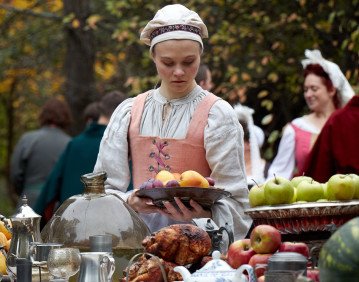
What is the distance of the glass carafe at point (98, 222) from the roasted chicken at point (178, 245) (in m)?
0.37

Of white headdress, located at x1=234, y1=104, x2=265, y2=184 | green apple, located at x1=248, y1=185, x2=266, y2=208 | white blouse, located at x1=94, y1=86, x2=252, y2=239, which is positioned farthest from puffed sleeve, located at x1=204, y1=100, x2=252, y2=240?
white headdress, located at x1=234, y1=104, x2=265, y2=184

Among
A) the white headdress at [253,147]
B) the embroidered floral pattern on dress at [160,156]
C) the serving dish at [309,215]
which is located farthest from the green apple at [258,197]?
the white headdress at [253,147]

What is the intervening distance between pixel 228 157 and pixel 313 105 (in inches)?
161

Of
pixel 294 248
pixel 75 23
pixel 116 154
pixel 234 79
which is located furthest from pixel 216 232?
pixel 75 23

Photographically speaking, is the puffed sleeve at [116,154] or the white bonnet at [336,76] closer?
the puffed sleeve at [116,154]

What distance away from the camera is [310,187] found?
489 cm

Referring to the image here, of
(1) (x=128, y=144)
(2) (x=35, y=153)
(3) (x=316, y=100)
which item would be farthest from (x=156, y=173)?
(2) (x=35, y=153)

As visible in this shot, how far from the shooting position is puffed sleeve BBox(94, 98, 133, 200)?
18.8ft

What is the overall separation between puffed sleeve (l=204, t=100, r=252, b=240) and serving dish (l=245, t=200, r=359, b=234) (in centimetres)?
72

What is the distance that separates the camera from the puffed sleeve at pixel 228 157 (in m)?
5.54

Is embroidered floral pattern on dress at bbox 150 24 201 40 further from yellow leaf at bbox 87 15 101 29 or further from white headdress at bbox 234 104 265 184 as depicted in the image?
yellow leaf at bbox 87 15 101 29

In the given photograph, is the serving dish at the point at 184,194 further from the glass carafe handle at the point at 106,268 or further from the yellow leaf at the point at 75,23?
the yellow leaf at the point at 75,23

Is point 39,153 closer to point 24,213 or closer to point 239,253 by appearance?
point 24,213

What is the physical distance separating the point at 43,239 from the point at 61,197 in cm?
517
